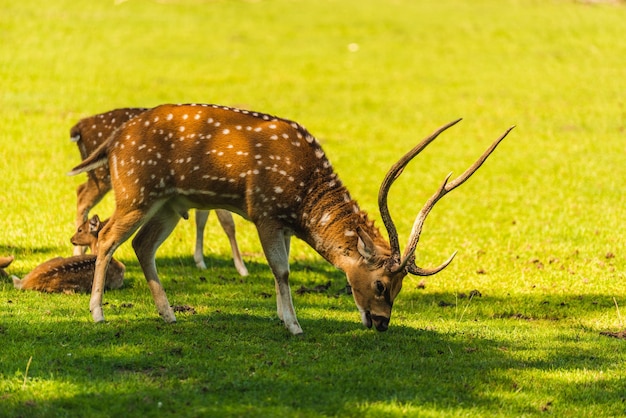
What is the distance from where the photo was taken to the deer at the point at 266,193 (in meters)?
9.49

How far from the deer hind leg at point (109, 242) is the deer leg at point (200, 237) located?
3628 millimetres

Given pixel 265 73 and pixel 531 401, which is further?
pixel 265 73

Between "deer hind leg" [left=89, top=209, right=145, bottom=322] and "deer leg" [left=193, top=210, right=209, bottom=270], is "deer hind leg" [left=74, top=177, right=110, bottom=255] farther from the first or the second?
"deer hind leg" [left=89, top=209, right=145, bottom=322]

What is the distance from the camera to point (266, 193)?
9.49 m

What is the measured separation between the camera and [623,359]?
948 centimetres

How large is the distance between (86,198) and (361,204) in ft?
20.9

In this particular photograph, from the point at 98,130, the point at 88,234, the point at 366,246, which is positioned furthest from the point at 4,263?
the point at 366,246

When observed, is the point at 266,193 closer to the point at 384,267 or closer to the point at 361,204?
the point at 384,267

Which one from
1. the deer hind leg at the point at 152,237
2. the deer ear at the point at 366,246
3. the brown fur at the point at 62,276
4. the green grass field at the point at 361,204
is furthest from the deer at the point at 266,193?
the brown fur at the point at 62,276

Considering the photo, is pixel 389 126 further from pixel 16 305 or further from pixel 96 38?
pixel 16 305

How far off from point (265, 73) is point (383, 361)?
844 inches

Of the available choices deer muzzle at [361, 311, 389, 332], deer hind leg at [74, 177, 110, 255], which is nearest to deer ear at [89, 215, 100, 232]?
deer hind leg at [74, 177, 110, 255]

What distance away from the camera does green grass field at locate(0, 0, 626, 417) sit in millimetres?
8109

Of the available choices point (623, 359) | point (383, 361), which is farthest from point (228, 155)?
point (623, 359)
